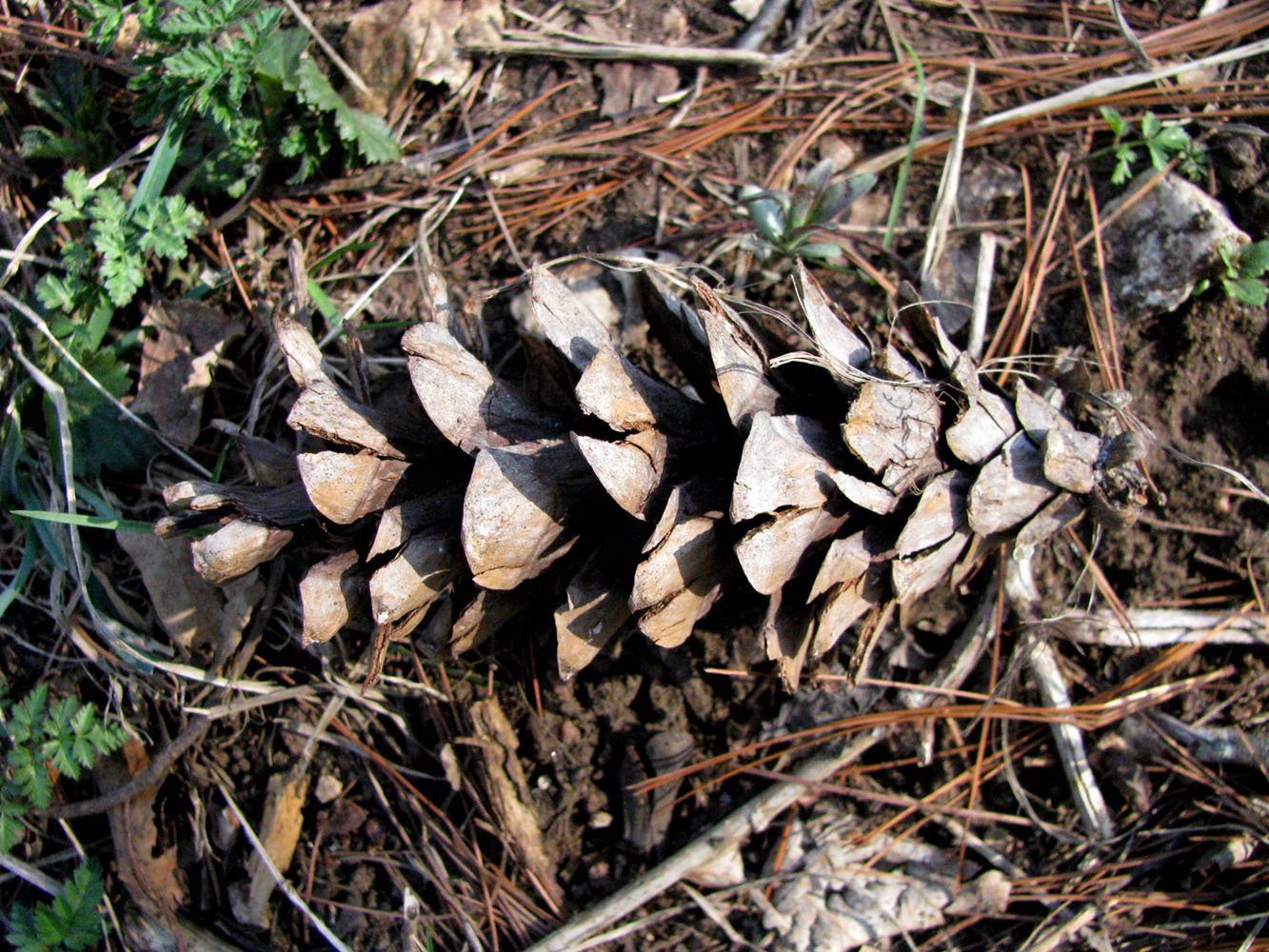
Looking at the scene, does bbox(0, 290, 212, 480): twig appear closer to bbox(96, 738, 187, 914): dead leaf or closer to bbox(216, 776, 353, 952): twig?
bbox(96, 738, 187, 914): dead leaf

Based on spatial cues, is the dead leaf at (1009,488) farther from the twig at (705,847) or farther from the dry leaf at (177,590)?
the dry leaf at (177,590)

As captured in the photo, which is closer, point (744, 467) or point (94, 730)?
point (744, 467)

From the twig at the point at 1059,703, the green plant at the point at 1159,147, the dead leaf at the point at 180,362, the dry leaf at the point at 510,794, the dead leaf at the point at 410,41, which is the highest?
the dead leaf at the point at 410,41

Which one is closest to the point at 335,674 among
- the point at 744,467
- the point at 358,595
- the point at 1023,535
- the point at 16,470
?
the point at 358,595

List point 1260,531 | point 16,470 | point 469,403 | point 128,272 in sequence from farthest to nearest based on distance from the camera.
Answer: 1. point 16,470
2. point 128,272
3. point 1260,531
4. point 469,403

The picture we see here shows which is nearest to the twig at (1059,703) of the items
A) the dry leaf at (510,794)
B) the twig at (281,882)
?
the dry leaf at (510,794)

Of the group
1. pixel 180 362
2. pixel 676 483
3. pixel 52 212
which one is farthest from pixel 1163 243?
pixel 52 212

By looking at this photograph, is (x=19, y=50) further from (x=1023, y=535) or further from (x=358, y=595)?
(x=1023, y=535)
